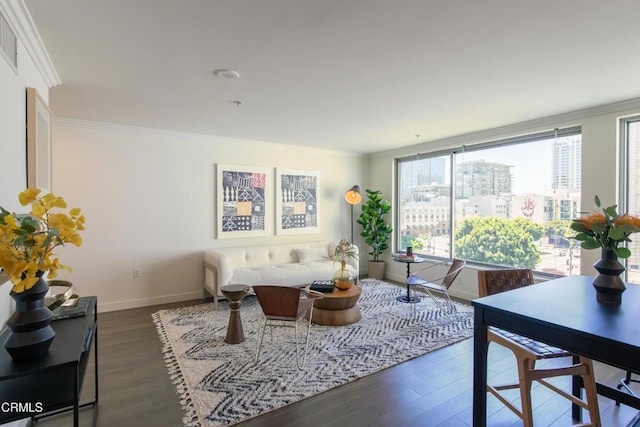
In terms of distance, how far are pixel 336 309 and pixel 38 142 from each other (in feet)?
10.1

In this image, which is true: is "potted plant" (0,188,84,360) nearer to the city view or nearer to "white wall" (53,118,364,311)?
"white wall" (53,118,364,311)

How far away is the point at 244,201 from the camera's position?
5141 millimetres

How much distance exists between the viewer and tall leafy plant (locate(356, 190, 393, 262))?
232 inches

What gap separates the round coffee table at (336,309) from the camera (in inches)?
140

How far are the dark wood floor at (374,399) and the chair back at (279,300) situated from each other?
2.33 ft

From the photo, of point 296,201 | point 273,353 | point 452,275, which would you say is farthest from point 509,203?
point 273,353

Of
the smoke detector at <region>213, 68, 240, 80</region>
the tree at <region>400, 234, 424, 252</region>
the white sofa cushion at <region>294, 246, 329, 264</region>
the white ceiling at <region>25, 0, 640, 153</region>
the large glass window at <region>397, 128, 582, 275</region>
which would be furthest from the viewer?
the tree at <region>400, 234, 424, 252</region>

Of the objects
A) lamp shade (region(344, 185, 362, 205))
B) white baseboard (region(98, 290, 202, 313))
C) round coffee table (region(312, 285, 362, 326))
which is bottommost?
white baseboard (region(98, 290, 202, 313))

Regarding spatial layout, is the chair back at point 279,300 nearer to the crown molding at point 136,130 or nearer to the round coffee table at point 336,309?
the round coffee table at point 336,309

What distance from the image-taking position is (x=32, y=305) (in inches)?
52.1

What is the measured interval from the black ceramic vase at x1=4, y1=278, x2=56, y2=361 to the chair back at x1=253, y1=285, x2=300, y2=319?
154cm

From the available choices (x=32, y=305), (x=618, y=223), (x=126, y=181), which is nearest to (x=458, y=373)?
(x=618, y=223)

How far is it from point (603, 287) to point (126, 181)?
4978mm

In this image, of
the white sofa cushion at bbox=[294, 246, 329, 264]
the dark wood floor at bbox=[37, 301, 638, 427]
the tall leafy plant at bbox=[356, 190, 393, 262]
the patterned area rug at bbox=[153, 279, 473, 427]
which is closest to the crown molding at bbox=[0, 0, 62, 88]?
the dark wood floor at bbox=[37, 301, 638, 427]
